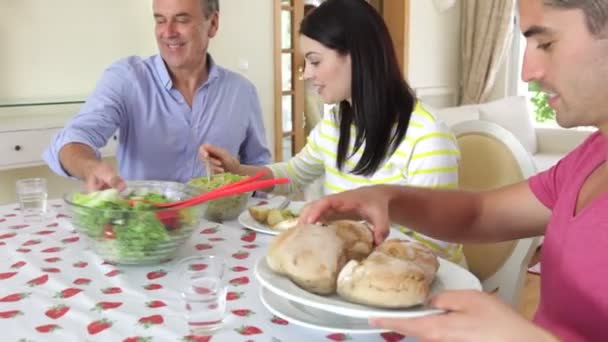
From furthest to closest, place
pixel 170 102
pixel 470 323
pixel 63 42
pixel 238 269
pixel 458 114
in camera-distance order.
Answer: pixel 458 114, pixel 63 42, pixel 170 102, pixel 238 269, pixel 470 323

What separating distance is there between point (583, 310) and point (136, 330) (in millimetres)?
623

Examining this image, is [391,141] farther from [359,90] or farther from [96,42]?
[96,42]

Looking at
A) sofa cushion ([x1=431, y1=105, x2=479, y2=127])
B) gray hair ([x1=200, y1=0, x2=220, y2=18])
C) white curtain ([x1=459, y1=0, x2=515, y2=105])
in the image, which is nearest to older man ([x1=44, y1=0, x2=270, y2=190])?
gray hair ([x1=200, y1=0, x2=220, y2=18])

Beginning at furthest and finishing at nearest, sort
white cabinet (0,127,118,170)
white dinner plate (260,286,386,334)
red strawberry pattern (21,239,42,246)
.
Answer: white cabinet (0,127,118,170) → red strawberry pattern (21,239,42,246) → white dinner plate (260,286,386,334)

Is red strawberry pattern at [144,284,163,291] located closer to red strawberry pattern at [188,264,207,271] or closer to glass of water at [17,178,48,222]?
red strawberry pattern at [188,264,207,271]

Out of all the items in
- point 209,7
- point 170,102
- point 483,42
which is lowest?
point 170,102

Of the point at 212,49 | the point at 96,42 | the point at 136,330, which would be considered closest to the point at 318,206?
the point at 136,330

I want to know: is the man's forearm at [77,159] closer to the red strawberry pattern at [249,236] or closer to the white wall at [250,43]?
the red strawberry pattern at [249,236]

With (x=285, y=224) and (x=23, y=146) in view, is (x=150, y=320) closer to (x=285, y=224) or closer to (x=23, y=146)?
(x=285, y=224)

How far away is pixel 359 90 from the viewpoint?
5.41 ft

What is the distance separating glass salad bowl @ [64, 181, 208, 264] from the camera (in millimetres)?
1038

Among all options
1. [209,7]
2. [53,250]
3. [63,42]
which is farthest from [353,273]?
[63,42]

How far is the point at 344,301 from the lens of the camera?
765mm

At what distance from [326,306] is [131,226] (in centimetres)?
45
